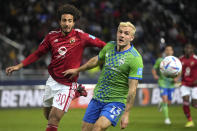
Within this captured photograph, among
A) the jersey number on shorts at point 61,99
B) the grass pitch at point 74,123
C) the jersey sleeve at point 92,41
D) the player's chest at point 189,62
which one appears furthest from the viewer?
the player's chest at point 189,62

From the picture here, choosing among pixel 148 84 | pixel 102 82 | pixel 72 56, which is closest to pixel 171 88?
pixel 148 84

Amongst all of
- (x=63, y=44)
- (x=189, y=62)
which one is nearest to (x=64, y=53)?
(x=63, y=44)

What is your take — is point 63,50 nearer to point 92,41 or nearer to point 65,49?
point 65,49

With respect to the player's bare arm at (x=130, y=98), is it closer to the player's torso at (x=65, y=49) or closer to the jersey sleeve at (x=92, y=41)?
the jersey sleeve at (x=92, y=41)

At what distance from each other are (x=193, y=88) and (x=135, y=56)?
724 centimetres

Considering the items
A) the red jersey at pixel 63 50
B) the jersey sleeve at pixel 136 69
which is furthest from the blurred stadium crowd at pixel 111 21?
the jersey sleeve at pixel 136 69

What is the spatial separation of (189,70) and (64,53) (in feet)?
21.6

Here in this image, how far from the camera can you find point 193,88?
535 inches

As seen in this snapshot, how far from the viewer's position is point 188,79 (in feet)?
44.9

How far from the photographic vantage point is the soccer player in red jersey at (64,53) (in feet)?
26.8

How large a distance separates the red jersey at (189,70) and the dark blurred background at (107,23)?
6907mm

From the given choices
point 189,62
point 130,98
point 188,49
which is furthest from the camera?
point 189,62

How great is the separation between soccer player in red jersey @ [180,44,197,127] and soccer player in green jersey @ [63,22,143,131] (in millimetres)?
6831

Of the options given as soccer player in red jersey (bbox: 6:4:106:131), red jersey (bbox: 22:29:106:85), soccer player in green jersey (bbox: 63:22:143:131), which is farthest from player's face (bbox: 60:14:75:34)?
soccer player in green jersey (bbox: 63:22:143:131)
